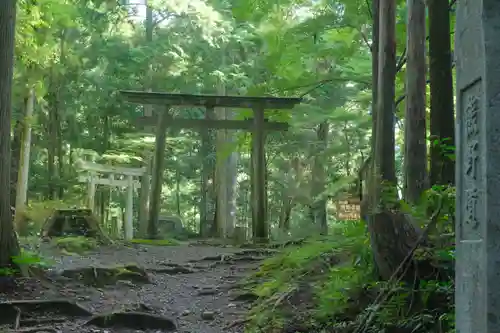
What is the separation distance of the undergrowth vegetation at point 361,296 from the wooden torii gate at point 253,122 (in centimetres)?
804

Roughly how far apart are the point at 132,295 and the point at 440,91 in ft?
17.9

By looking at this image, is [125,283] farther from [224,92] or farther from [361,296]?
[224,92]

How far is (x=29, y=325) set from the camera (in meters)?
6.33

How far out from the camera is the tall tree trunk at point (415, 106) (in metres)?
8.52

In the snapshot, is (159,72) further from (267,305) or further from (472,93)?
(472,93)

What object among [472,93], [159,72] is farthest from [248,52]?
[472,93]

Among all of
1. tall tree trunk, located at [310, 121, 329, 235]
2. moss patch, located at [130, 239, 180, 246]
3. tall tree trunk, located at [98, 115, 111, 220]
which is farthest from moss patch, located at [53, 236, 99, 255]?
tall tree trunk, located at [310, 121, 329, 235]

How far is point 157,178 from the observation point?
16.0 m

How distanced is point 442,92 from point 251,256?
21.2 feet

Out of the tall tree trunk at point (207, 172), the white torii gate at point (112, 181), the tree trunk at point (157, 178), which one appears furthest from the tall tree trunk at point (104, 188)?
the tree trunk at point (157, 178)

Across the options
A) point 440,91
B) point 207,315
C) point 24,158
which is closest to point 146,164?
point 24,158

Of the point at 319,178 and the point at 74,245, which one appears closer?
the point at 74,245

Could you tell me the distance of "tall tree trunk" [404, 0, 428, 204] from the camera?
8523 millimetres

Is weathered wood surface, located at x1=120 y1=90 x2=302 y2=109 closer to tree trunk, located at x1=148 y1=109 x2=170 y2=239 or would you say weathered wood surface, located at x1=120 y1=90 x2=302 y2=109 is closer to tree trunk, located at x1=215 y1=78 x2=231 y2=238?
tree trunk, located at x1=148 y1=109 x2=170 y2=239
